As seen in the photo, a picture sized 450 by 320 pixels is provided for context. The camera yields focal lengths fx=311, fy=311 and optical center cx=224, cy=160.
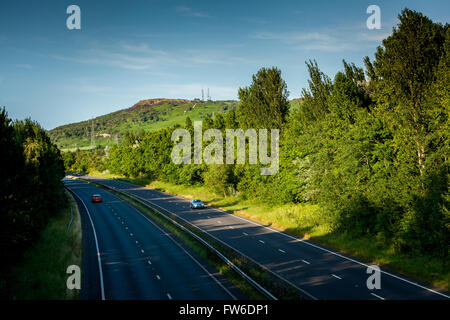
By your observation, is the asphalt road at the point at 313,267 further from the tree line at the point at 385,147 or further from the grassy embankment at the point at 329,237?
the tree line at the point at 385,147

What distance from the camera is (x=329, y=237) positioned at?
28.6m

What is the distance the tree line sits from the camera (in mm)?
21328

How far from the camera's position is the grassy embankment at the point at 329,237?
18.9m

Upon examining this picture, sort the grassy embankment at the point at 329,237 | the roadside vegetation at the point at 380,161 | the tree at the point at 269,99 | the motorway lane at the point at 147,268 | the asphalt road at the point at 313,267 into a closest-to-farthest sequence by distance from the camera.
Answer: the asphalt road at the point at 313,267, the motorway lane at the point at 147,268, the grassy embankment at the point at 329,237, the roadside vegetation at the point at 380,161, the tree at the point at 269,99

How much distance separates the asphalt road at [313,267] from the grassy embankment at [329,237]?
927 mm

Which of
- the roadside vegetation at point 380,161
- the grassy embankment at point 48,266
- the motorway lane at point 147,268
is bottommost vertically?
the motorway lane at point 147,268

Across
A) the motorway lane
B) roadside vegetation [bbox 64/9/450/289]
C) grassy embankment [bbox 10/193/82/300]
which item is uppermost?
roadside vegetation [bbox 64/9/450/289]

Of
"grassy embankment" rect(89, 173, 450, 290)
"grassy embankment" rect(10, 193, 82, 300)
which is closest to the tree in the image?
"grassy embankment" rect(89, 173, 450, 290)

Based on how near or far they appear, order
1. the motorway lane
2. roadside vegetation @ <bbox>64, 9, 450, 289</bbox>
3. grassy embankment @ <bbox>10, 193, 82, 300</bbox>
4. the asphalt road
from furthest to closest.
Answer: roadside vegetation @ <bbox>64, 9, 450, 289</bbox>
the motorway lane
grassy embankment @ <bbox>10, 193, 82, 300</bbox>
the asphalt road

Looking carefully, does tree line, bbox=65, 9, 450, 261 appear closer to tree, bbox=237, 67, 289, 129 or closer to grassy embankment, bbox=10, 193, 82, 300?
tree, bbox=237, 67, 289, 129

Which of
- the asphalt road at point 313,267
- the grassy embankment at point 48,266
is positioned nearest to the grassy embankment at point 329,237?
the asphalt road at point 313,267

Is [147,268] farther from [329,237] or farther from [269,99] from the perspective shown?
[269,99]

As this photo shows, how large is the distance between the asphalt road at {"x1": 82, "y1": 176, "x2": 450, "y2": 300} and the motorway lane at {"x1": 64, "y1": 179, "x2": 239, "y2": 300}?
454 cm

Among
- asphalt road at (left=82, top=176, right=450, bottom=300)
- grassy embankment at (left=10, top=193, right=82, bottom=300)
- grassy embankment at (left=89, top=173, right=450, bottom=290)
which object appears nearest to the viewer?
asphalt road at (left=82, top=176, right=450, bottom=300)
